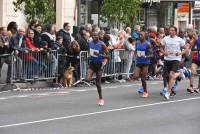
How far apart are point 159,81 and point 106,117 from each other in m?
10.5

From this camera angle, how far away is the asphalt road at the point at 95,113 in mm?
11312

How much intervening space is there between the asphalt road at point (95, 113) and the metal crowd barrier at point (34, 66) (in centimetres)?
104

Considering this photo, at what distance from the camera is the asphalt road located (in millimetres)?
11312

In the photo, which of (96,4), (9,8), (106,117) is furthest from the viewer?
(96,4)

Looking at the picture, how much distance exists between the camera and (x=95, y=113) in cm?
1345

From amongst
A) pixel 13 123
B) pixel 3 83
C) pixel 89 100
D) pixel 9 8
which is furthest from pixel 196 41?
pixel 9 8

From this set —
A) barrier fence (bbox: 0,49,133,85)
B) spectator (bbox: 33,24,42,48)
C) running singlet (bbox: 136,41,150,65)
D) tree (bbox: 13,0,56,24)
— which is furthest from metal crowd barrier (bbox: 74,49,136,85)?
running singlet (bbox: 136,41,150,65)

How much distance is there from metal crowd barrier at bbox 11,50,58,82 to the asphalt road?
104 cm

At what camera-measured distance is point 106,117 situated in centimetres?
1286

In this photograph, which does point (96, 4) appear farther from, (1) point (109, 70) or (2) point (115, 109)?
(2) point (115, 109)

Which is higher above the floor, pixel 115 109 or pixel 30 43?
pixel 30 43

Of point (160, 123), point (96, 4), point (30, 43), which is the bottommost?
point (160, 123)

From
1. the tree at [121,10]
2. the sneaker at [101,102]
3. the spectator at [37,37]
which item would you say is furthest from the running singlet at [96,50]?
the tree at [121,10]

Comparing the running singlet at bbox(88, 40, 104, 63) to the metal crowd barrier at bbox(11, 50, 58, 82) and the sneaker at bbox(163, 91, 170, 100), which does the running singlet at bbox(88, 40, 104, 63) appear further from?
the metal crowd barrier at bbox(11, 50, 58, 82)
